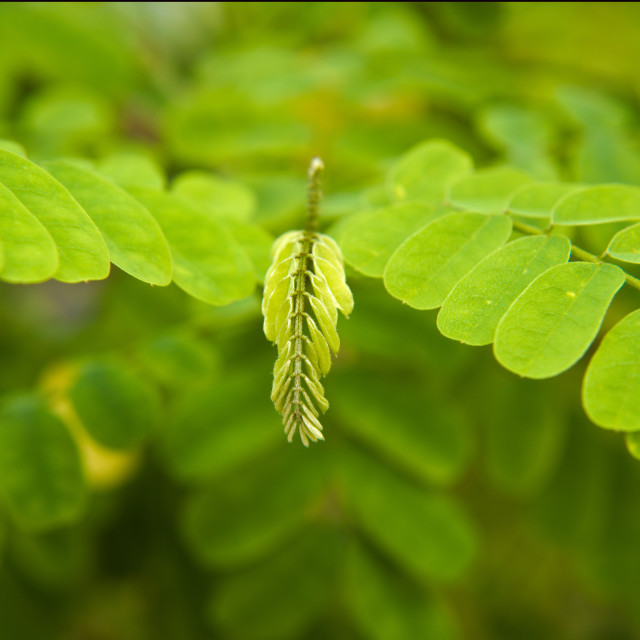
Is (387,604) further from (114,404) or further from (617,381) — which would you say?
(617,381)

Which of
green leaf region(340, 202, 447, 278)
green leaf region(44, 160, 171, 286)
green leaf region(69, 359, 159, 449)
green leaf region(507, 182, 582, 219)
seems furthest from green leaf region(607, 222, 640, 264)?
green leaf region(69, 359, 159, 449)

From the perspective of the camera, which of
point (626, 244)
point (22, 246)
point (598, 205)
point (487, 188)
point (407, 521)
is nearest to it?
point (22, 246)

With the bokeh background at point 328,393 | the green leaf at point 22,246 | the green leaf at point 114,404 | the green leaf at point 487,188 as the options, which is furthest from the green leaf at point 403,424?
the green leaf at point 22,246

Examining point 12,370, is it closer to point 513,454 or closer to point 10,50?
point 10,50

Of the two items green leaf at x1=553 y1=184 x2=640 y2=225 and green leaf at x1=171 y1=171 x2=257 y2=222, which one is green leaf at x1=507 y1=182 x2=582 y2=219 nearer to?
green leaf at x1=553 y1=184 x2=640 y2=225

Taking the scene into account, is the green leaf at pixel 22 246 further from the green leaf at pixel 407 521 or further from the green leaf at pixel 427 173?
the green leaf at pixel 407 521

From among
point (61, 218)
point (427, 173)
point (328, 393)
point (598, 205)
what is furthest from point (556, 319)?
point (328, 393)
